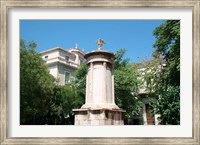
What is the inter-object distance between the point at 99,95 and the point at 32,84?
25.4ft

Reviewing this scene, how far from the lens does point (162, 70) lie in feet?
67.1

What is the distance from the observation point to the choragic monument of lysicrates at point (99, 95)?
12.1 m

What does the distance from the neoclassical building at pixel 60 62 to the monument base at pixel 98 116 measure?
58.1ft

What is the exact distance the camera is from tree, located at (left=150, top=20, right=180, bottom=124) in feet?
47.1

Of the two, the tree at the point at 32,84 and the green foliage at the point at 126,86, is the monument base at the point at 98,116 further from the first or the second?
the green foliage at the point at 126,86

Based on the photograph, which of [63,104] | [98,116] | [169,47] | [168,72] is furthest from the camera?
[63,104]

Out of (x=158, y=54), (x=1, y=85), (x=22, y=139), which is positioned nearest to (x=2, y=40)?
(x=1, y=85)

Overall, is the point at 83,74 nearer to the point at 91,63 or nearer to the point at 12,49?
the point at 91,63

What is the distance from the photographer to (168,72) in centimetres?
1773

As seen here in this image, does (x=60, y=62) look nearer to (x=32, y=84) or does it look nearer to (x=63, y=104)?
(x=63, y=104)

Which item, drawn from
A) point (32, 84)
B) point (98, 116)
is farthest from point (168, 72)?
point (32, 84)

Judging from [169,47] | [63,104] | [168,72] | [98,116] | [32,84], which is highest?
[169,47]

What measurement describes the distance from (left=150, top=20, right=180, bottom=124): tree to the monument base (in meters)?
3.30

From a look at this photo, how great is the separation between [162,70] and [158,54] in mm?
1226
